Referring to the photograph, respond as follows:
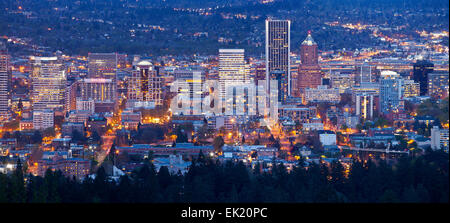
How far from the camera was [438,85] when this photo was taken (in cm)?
2125

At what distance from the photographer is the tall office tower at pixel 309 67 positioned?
83.9 feet

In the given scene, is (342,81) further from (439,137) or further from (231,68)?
(439,137)

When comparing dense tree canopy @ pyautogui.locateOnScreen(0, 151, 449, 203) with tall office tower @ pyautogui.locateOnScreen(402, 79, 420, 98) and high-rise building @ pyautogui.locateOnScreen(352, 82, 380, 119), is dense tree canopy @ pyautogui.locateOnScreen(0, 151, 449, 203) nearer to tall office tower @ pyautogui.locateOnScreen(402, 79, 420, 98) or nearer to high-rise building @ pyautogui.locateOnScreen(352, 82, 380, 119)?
high-rise building @ pyautogui.locateOnScreen(352, 82, 380, 119)

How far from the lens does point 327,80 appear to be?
26.0m

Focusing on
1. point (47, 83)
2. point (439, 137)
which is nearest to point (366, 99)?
point (439, 137)

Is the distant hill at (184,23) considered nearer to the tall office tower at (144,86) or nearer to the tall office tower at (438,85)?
the tall office tower at (144,86)

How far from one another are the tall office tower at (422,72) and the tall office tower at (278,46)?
3886mm

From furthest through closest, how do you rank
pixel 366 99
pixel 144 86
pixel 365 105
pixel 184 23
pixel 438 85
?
pixel 184 23 < pixel 144 86 < pixel 366 99 < pixel 438 85 < pixel 365 105

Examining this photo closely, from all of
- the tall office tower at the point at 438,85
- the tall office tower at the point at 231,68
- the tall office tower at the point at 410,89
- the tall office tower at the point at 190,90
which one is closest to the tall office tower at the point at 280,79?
the tall office tower at the point at 231,68

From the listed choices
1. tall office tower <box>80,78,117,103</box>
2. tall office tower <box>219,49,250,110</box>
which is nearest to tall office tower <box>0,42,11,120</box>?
tall office tower <box>80,78,117,103</box>

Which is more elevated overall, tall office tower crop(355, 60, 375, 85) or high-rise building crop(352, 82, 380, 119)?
tall office tower crop(355, 60, 375, 85)

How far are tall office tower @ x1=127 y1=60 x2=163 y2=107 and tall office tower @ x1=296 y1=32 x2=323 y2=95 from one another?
384 cm

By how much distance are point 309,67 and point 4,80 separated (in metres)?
8.80

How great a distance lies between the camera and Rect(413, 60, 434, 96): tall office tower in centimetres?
2167
